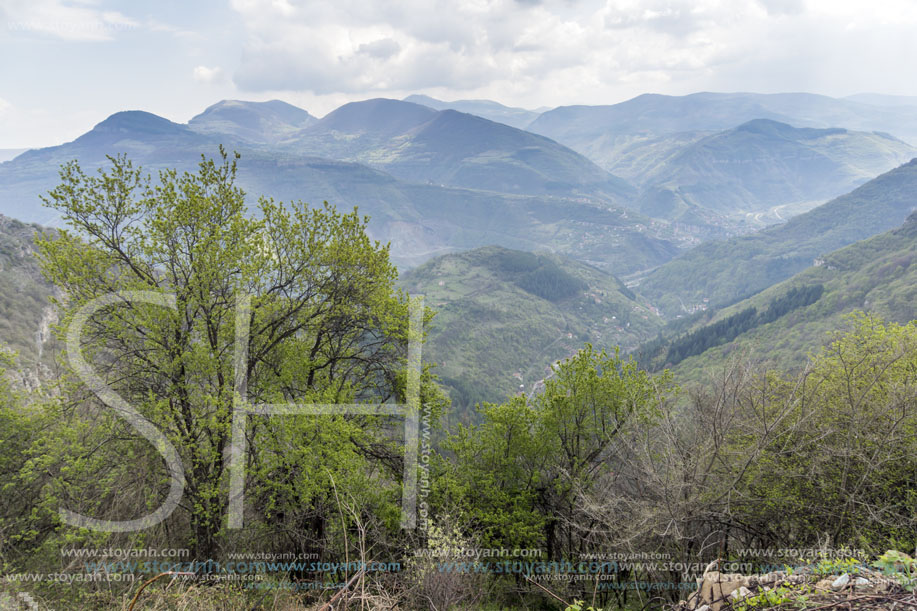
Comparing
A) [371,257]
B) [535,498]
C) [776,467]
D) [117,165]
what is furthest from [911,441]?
[117,165]

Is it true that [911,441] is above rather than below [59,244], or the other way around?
below

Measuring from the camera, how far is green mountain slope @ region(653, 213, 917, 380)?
10551 centimetres

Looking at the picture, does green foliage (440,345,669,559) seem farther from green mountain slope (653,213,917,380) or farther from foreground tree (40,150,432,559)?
green mountain slope (653,213,917,380)

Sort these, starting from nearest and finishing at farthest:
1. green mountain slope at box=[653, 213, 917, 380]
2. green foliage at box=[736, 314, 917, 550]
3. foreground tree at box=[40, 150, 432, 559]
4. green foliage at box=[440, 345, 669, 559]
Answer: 1. green foliage at box=[736, 314, 917, 550]
2. foreground tree at box=[40, 150, 432, 559]
3. green foliage at box=[440, 345, 669, 559]
4. green mountain slope at box=[653, 213, 917, 380]

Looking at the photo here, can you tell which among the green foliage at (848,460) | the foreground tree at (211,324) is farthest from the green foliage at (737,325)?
the foreground tree at (211,324)

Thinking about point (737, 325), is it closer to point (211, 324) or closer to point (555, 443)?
point (555, 443)

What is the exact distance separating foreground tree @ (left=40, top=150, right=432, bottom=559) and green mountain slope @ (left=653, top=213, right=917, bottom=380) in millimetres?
96744

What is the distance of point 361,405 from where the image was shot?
16.1m

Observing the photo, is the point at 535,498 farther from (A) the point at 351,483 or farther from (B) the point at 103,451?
(B) the point at 103,451

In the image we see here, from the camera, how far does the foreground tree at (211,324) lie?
42.7 ft

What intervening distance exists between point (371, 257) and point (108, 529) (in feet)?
35.7

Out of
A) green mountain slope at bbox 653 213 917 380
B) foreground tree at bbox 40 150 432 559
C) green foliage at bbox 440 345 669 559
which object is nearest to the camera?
foreground tree at bbox 40 150 432 559

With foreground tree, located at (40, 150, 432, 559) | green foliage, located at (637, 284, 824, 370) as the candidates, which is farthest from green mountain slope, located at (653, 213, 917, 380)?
foreground tree, located at (40, 150, 432, 559)

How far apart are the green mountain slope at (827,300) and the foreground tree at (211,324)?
9674 centimetres
